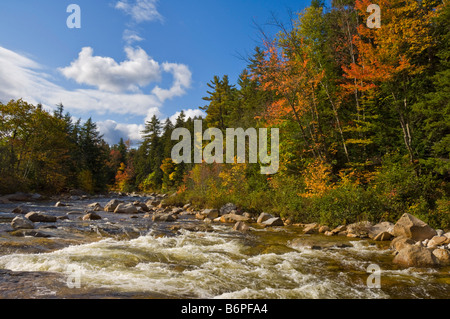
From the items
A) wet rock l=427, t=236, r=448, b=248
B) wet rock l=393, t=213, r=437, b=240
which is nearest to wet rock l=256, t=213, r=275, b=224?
wet rock l=393, t=213, r=437, b=240

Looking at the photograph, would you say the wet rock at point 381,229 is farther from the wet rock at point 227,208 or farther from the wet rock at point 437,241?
the wet rock at point 227,208

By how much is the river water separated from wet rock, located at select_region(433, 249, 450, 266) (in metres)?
0.49

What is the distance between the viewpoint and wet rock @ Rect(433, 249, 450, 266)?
5.60 metres

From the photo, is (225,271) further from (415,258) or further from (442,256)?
(442,256)

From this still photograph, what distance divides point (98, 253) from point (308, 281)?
477 cm

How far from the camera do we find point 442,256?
574 centimetres

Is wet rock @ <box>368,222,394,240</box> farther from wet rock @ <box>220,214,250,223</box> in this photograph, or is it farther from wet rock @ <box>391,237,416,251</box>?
wet rock @ <box>220,214,250,223</box>

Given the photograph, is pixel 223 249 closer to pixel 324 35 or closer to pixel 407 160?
pixel 407 160

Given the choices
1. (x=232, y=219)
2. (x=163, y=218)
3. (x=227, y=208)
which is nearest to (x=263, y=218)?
(x=232, y=219)

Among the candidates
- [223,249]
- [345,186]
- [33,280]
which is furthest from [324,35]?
[33,280]

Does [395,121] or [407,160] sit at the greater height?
[395,121]

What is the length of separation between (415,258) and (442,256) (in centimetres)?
81

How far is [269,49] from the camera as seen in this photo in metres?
13.1

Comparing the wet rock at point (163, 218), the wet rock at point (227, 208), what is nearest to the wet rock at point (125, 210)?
the wet rock at point (163, 218)
